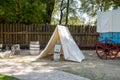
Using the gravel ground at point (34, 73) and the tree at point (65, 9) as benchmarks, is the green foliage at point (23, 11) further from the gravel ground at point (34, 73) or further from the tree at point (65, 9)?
the tree at point (65, 9)

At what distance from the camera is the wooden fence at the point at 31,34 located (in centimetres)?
2056

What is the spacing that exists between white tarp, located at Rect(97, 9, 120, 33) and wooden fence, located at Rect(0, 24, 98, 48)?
4.98 m

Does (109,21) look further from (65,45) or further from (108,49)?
(65,45)

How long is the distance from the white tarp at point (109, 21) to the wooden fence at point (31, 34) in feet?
16.3

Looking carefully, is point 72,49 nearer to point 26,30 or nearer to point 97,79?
point 97,79

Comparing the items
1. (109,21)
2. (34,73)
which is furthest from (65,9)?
(34,73)

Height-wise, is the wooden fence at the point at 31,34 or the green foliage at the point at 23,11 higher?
the green foliage at the point at 23,11

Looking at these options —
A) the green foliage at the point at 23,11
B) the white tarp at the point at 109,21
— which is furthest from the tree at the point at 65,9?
the white tarp at the point at 109,21

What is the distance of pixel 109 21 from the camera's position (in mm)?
15148

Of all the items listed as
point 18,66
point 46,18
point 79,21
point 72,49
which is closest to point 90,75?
point 18,66

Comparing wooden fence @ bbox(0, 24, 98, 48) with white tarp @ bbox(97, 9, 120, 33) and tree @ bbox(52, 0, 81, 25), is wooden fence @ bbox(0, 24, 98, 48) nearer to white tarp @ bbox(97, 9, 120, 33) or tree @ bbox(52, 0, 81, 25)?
white tarp @ bbox(97, 9, 120, 33)

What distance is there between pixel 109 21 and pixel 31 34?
23.2 feet

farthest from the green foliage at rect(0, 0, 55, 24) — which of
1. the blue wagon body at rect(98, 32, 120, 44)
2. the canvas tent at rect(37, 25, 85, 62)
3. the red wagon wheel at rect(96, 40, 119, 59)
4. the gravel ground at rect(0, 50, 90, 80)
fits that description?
the gravel ground at rect(0, 50, 90, 80)

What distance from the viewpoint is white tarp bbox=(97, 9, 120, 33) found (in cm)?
1475
